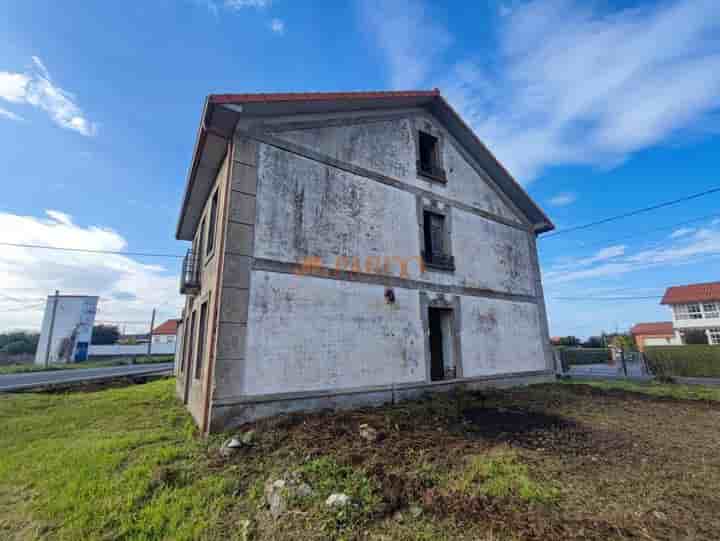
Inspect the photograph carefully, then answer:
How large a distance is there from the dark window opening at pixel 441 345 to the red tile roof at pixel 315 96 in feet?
21.1

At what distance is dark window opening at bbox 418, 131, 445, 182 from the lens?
35.9 feet

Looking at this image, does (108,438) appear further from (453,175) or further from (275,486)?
(453,175)

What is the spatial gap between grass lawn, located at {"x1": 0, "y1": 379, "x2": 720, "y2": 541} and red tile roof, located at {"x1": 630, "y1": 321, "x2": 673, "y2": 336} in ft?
180

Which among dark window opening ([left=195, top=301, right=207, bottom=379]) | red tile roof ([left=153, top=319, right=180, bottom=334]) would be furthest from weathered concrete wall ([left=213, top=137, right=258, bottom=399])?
red tile roof ([left=153, top=319, right=180, bottom=334])

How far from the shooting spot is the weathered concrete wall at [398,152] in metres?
8.32

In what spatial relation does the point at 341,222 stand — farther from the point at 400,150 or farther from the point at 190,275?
the point at 190,275

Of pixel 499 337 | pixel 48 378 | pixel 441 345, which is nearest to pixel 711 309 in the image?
pixel 499 337

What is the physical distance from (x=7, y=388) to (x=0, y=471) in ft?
41.0

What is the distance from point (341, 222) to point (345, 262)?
1019mm

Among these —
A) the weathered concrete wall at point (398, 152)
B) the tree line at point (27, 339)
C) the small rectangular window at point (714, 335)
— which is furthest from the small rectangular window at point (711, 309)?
the tree line at point (27, 339)

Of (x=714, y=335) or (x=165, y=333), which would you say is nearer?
(x=714, y=335)

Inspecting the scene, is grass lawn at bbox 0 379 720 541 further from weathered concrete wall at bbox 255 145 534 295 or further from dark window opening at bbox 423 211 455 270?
dark window opening at bbox 423 211 455 270

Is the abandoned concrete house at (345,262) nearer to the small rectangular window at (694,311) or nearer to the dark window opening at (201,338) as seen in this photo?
the dark window opening at (201,338)

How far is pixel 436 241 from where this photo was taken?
10594mm
